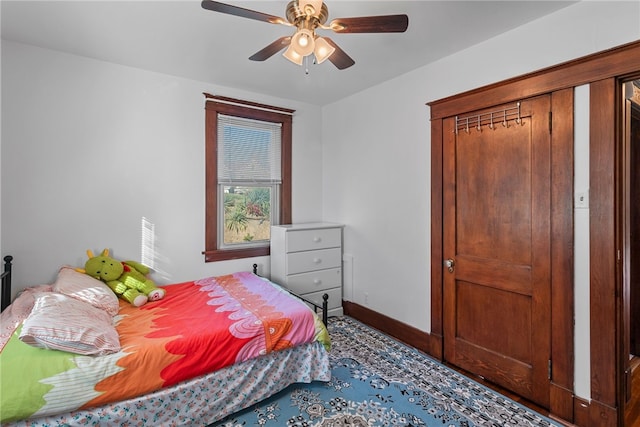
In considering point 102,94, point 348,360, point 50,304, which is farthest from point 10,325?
point 348,360

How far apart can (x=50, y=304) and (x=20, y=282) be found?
1.03 meters

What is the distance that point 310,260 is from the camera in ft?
11.8

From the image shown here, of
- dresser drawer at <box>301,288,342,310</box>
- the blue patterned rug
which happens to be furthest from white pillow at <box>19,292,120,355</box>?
dresser drawer at <box>301,288,342,310</box>

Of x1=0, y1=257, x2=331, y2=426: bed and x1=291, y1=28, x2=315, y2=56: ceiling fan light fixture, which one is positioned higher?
x1=291, y1=28, x2=315, y2=56: ceiling fan light fixture

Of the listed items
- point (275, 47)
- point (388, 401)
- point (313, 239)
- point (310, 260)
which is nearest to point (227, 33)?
point (275, 47)

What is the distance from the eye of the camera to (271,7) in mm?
2023

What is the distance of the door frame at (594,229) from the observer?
6.10 ft

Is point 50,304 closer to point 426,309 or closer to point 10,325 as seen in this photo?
point 10,325

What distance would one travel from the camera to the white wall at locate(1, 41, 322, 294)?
8.30 ft

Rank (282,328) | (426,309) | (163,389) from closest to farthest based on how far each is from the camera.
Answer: (163,389), (282,328), (426,309)

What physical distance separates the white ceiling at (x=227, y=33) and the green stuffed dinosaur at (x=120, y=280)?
1732 mm

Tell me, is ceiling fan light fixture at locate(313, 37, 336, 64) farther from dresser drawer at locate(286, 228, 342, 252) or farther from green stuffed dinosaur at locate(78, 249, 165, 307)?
green stuffed dinosaur at locate(78, 249, 165, 307)

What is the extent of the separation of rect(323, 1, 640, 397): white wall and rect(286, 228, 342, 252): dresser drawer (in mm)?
189

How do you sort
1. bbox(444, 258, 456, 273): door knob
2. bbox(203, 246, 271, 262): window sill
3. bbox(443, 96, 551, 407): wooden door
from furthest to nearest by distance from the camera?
bbox(203, 246, 271, 262): window sill
bbox(444, 258, 456, 273): door knob
bbox(443, 96, 551, 407): wooden door
